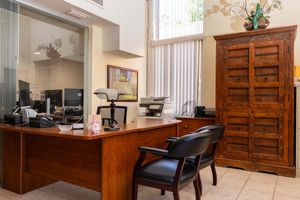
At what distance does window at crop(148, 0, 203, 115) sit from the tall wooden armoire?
3.86 feet

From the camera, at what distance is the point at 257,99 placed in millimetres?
3447

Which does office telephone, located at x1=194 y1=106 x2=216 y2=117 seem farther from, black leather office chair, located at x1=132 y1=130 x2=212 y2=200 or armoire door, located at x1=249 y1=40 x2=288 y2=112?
black leather office chair, located at x1=132 y1=130 x2=212 y2=200

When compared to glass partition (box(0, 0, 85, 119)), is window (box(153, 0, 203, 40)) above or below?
above

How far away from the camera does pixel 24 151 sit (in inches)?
103

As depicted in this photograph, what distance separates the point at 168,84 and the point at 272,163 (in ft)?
8.78

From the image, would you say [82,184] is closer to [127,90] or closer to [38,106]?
[38,106]

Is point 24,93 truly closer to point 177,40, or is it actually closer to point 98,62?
point 98,62

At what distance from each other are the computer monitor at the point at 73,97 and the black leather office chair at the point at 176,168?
7.27ft

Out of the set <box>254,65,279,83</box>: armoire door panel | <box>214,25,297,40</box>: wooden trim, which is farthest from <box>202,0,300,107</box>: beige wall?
<box>254,65,279,83</box>: armoire door panel

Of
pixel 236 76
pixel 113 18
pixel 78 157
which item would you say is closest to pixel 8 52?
pixel 113 18

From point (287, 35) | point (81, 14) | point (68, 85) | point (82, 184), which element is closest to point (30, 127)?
point (82, 184)

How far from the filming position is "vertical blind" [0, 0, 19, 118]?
9.68ft

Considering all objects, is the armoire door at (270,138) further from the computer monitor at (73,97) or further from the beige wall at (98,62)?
the computer monitor at (73,97)

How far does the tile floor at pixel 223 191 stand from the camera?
253 centimetres
